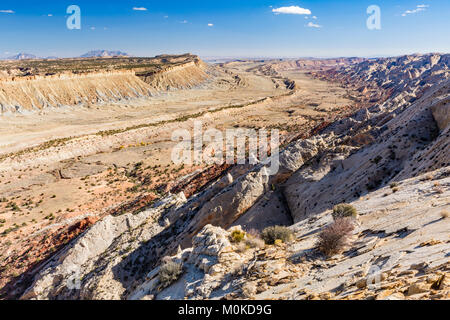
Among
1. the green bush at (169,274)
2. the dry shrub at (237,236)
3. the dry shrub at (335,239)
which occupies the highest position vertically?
the dry shrub at (335,239)

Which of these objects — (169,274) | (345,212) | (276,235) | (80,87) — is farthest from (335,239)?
(80,87)

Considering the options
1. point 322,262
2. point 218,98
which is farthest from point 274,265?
point 218,98

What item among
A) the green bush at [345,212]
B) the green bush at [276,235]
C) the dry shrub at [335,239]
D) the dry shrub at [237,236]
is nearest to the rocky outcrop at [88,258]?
the dry shrub at [237,236]

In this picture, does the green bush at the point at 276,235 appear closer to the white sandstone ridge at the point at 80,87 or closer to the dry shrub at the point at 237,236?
the dry shrub at the point at 237,236

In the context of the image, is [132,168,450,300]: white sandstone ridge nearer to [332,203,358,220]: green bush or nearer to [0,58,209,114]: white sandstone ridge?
[332,203,358,220]: green bush

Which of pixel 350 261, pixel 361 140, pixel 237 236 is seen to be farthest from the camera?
pixel 361 140

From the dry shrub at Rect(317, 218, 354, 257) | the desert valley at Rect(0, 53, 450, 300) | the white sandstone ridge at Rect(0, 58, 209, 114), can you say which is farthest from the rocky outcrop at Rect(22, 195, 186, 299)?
the white sandstone ridge at Rect(0, 58, 209, 114)

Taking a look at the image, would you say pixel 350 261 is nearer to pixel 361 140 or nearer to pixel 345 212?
pixel 345 212
